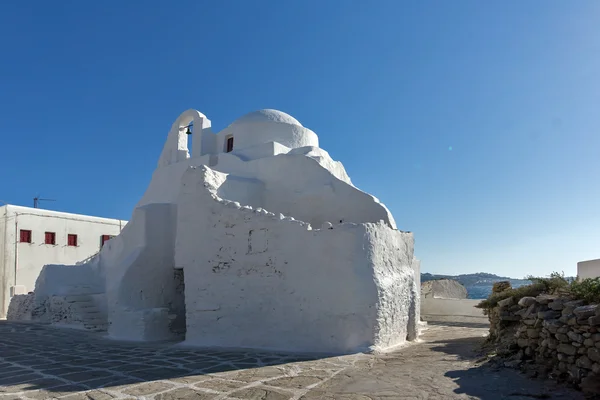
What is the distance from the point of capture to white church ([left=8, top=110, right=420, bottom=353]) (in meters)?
7.91

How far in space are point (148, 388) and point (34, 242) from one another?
17286 millimetres

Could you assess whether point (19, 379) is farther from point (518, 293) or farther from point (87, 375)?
point (518, 293)

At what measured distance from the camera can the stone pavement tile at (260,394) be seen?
5.02 metres

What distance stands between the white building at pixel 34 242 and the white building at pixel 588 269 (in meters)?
19.4

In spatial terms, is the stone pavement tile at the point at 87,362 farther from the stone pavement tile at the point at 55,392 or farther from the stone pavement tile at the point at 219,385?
the stone pavement tile at the point at 219,385

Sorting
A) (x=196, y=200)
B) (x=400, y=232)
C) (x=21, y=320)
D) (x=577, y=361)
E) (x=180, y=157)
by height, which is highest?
(x=180, y=157)

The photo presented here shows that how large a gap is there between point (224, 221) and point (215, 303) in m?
1.61

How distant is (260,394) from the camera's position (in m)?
5.14

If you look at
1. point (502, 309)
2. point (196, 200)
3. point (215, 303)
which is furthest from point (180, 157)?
point (502, 309)

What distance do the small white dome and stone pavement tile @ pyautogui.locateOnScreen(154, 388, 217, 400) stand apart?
10.2 metres

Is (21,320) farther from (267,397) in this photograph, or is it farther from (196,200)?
(267,397)

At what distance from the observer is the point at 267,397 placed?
5.03 metres

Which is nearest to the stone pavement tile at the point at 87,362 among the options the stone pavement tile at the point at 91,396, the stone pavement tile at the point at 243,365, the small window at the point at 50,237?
the stone pavement tile at the point at 91,396

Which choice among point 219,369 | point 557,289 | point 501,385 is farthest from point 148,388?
point 557,289
